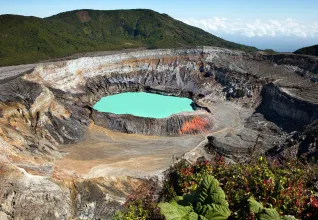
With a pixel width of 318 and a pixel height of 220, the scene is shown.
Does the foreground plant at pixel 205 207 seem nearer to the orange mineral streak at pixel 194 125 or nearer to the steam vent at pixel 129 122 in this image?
the steam vent at pixel 129 122

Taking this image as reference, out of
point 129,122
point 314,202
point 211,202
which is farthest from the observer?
point 129,122

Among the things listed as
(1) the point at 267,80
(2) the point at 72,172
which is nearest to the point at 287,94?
(1) the point at 267,80

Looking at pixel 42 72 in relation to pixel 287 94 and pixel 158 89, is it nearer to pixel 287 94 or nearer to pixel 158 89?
pixel 158 89

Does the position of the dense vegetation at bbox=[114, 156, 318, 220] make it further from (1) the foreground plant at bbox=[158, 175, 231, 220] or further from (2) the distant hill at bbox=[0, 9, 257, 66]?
(2) the distant hill at bbox=[0, 9, 257, 66]

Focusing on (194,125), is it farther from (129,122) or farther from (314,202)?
(314,202)

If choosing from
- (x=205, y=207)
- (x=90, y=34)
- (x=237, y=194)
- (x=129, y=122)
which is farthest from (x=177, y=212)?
(x=90, y=34)

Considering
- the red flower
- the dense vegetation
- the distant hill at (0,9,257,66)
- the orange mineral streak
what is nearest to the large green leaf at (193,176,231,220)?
the dense vegetation
